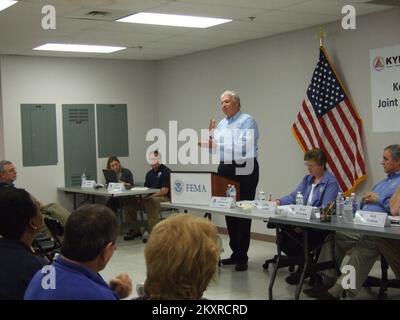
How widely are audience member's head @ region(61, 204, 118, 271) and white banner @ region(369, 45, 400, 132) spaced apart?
4.61 meters

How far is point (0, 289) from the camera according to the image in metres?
2.33

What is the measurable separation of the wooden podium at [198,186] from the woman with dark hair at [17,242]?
3.15 metres

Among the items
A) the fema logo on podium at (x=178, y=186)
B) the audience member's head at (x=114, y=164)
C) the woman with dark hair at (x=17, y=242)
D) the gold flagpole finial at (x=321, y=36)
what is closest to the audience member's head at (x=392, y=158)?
the fema logo on podium at (x=178, y=186)

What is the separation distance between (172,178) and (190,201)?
1.13ft

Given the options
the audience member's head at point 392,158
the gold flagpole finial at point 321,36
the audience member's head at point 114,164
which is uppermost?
the gold flagpole finial at point 321,36

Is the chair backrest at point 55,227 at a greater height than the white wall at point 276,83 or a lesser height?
lesser

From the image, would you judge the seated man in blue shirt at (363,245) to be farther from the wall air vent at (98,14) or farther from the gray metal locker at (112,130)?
the gray metal locker at (112,130)

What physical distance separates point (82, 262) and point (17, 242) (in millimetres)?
608

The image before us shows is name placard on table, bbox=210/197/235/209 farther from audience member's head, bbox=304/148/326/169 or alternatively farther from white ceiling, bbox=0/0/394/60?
white ceiling, bbox=0/0/394/60

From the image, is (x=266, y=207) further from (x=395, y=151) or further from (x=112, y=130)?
(x=112, y=130)

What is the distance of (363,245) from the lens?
4.61 metres

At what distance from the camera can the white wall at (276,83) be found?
6.29 metres
